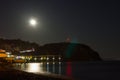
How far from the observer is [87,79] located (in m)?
74.0

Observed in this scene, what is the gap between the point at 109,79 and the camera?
257 feet

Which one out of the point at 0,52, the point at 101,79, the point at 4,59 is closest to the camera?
the point at 101,79

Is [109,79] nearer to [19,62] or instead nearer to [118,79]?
[118,79]

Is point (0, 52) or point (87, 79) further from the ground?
point (0, 52)

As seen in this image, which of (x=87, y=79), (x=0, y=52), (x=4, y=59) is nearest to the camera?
(x=87, y=79)

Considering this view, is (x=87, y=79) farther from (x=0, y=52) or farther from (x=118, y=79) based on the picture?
(x=0, y=52)

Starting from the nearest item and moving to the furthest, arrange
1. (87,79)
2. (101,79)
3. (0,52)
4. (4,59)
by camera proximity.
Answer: (87,79), (101,79), (4,59), (0,52)

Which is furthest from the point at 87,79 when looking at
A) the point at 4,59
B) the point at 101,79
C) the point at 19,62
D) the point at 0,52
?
the point at 19,62

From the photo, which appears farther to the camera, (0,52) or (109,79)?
(0,52)

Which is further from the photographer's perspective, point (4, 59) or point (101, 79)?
point (4, 59)

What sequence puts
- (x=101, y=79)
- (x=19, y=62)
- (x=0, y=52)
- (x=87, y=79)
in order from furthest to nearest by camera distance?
(x=19, y=62), (x=0, y=52), (x=101, y=79), (x=87, y=79)

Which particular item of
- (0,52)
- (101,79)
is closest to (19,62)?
(0,52)

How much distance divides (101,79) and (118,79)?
17.8 feet

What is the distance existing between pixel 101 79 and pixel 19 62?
285 ft
